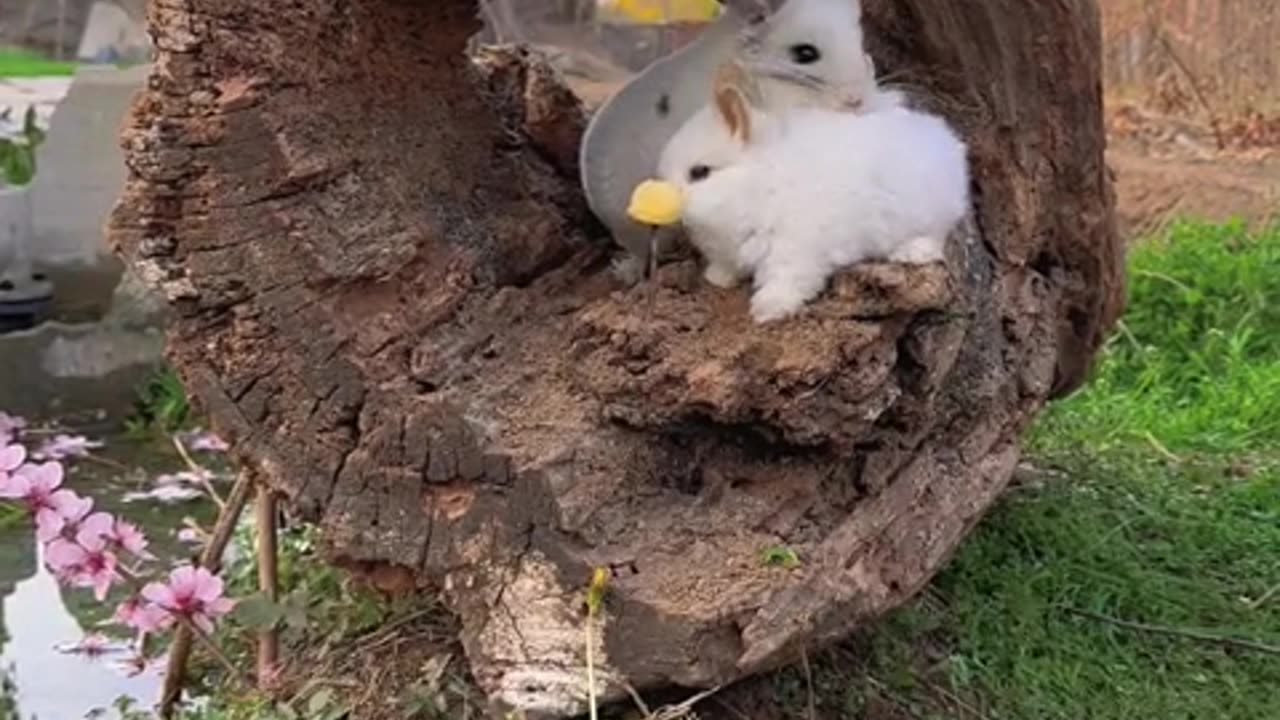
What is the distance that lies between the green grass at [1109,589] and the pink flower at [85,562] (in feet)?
2.00

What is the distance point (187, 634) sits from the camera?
6.35ft

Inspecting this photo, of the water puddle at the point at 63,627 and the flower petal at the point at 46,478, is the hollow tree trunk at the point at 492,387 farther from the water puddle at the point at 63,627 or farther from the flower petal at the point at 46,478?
the water puddle at the point at 63,627

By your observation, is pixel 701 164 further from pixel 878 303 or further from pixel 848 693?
pixel 848 693

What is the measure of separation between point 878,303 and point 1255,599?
0.88m

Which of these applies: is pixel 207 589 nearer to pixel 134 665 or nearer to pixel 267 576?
pixel 267 576

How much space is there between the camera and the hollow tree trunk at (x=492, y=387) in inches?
64.1

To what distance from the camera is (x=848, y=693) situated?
76.5 inches

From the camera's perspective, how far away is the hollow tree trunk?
1.63 metres

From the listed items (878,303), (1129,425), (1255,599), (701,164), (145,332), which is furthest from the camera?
(145,332)

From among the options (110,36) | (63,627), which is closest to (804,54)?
(63,627)

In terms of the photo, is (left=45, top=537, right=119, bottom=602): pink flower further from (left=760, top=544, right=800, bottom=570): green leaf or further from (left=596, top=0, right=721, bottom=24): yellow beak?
(left=596, top=0, right=721, bottom=24): yellow beak

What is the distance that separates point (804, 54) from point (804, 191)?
0.19 meters

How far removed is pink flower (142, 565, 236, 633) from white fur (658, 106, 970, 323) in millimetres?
519

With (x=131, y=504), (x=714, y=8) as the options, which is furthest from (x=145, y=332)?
(x=714, y=8)
